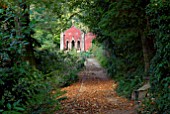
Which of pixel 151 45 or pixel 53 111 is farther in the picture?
pixel 151 45

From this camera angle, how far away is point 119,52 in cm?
1408

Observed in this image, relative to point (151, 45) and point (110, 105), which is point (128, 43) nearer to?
point (151, 45)

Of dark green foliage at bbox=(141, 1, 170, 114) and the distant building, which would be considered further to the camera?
the distant building

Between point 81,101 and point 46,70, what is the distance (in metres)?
7.62

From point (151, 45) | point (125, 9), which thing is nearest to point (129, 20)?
point (125, 9)

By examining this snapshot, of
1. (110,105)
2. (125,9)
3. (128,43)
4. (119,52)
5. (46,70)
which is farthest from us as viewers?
(46,70)

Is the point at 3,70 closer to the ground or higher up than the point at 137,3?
closer to the ground

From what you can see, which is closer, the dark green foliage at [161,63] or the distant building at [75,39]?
the dark green foliage at [161,63]

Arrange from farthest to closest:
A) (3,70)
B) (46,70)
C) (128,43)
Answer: (46,70), (128,43), (3,70)

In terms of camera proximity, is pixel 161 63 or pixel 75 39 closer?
pixel 161 63

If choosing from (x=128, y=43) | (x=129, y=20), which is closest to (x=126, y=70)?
(x=128, y=43)

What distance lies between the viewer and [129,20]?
347 inches

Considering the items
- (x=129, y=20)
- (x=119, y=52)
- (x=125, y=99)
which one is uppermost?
(x=129, y=20)

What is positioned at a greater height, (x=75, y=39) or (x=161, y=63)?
(x=75, y=39)
